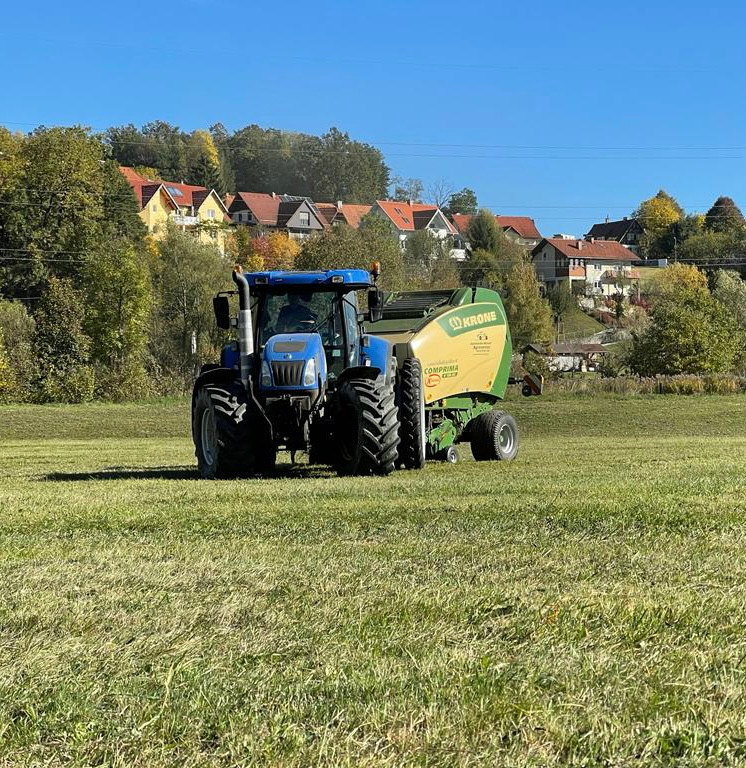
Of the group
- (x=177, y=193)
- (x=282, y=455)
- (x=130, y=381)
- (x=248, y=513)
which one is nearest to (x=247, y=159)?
(x=177, y=193)

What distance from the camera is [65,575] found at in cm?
604

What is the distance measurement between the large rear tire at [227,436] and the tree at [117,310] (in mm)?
36630

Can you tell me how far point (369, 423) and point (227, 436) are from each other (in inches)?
75.7

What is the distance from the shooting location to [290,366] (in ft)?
45.4

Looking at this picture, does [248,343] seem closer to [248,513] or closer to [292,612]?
[248,513]

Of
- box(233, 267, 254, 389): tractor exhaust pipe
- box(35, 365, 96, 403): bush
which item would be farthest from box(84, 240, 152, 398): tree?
box(233, 267, 254, 389): tractor exhaust pipe

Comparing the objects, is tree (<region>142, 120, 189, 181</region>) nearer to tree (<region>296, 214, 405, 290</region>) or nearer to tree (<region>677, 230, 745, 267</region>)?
tree (<region>677, 230, 745, 267</region>)

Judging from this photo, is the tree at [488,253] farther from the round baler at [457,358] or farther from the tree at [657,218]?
the round baler at [457,358]

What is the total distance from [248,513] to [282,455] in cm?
1284

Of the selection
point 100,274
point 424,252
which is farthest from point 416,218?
point 100,274

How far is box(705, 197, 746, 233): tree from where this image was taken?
13062cm

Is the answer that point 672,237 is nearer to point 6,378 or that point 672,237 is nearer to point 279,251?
point 279,251

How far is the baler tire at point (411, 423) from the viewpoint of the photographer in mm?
15711

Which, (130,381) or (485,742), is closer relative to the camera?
(485,742)
